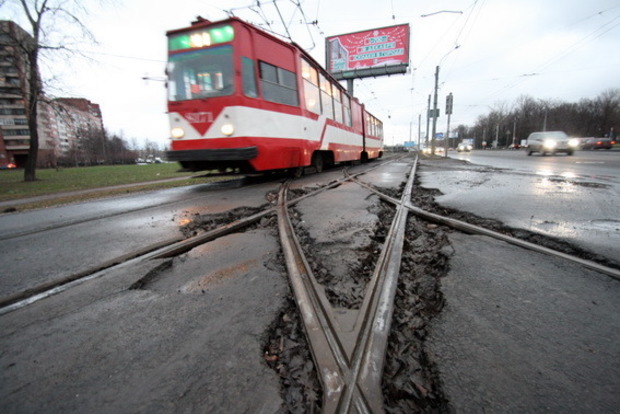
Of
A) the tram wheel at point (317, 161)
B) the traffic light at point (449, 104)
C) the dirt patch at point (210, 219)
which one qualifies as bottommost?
the dirt patch at point (210, 219)

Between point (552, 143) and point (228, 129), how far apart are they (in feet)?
74.5

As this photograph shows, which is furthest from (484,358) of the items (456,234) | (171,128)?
(171,128)

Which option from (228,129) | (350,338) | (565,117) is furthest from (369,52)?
(565,117)

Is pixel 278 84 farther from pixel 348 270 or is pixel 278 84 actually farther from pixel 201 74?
pixel 348 270

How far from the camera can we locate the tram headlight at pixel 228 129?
567 centimetres

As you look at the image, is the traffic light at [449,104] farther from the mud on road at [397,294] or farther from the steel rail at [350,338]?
the steel rail at [350,338]

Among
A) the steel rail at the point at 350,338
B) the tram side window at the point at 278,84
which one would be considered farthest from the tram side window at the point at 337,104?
the steel rail at the point at 350,338

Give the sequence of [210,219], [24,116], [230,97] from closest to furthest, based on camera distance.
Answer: [210,219], [230,97], [24,116]

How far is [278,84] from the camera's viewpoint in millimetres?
6492

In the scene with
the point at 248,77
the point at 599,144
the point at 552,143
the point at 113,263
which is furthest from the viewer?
the point at 599,144

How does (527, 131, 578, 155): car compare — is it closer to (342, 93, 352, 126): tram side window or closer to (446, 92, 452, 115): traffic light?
(446, 92, 452, 115): traffic light

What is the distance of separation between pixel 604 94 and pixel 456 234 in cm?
9337

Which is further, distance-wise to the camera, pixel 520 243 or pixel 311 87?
pixel 311 87

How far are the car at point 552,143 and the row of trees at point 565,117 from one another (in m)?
43.3
